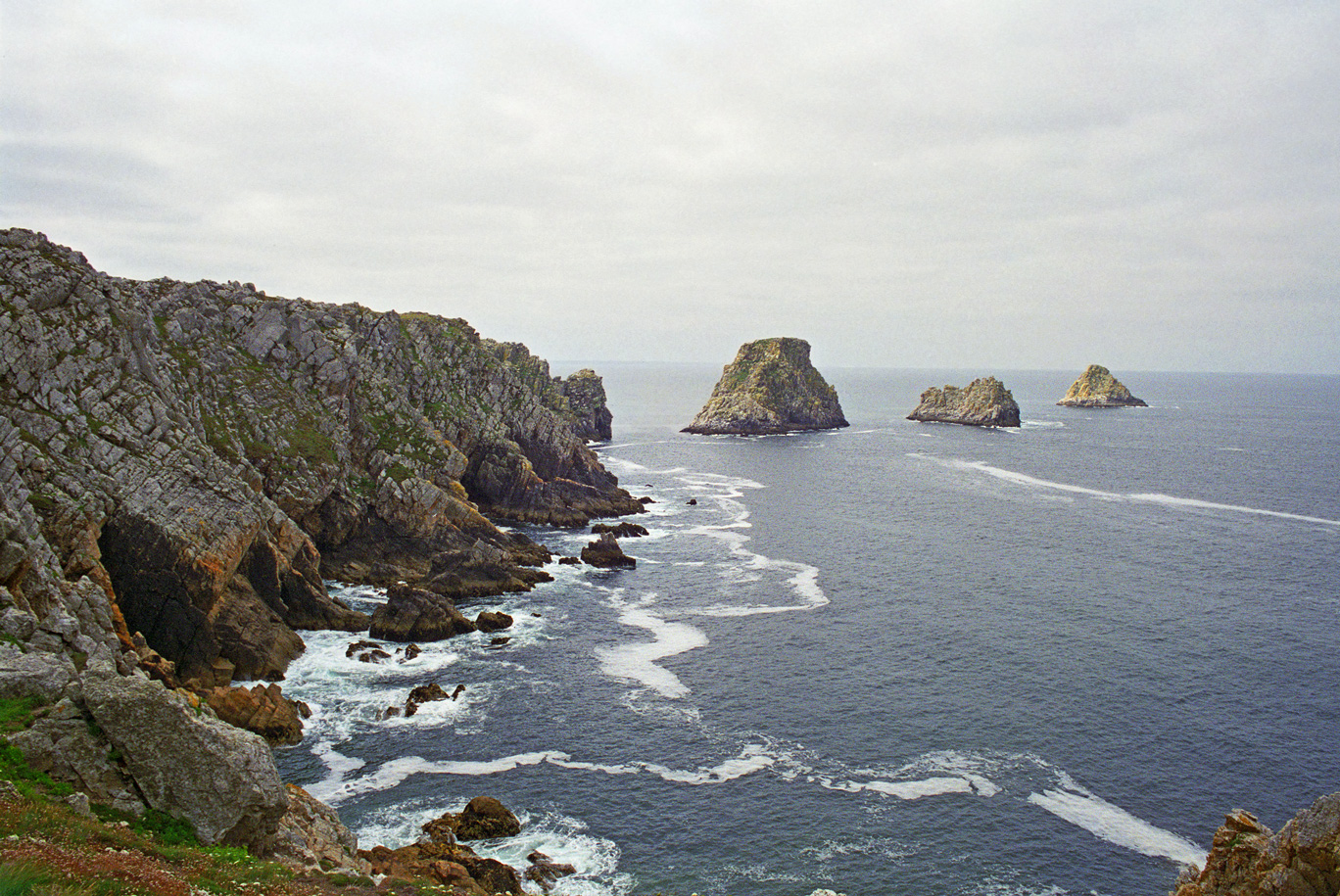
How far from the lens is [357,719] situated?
5212 centimetres

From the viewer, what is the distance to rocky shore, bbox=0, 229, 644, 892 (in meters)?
27.3

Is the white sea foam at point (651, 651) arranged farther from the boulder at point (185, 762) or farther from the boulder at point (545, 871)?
Result: the boulder at point (185, 762)

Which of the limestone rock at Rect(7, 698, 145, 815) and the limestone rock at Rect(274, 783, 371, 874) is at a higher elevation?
the limestone rock at Rect(7, 698, 145, 815)

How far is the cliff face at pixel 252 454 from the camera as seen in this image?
54719 millimetres

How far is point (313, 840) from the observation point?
32.2m

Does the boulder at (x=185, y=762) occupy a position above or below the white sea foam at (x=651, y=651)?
above

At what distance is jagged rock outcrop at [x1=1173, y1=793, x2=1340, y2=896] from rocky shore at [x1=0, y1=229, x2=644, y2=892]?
3171 centimetres

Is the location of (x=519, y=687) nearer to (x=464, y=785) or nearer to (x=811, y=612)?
(x=464, y=785)

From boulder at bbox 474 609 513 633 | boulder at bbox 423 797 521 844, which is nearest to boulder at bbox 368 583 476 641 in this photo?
boulder at bbox 474 609 513 633

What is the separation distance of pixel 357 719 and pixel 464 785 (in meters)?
10.9

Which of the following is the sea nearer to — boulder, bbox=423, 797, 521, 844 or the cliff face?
boulder, bbox=423, 797, 521, 844

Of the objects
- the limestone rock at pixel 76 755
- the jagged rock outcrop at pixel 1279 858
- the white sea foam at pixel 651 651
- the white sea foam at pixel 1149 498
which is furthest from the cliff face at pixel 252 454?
the white sea foam at pixel 1149 498

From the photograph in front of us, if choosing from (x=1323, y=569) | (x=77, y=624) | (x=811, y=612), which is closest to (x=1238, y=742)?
(x=811, y=612)

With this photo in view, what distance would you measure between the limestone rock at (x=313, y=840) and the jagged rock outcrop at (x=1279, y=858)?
30.4 m
